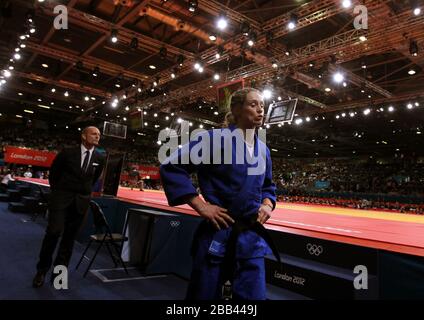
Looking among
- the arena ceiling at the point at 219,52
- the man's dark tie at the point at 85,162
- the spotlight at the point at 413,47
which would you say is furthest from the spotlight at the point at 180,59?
the man's dark tie at the point at 85,162

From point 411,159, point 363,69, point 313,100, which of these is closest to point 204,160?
point 363,69

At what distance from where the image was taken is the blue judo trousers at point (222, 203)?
52.4 inches

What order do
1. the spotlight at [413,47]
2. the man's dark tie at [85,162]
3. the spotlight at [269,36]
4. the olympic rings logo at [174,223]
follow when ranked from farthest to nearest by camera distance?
the spotlight at [269,36], the spotlight at [413,47], the olympic rings logo at [174,223], the man's dark tie at [85,162]

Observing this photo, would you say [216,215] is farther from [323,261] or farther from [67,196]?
[67,196]

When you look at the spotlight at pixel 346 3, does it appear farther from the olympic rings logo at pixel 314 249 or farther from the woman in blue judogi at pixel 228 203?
the woman in blue judogi at pixel 228 203

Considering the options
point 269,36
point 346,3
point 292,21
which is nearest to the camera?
point 346,3

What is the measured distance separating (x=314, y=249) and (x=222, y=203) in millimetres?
1757

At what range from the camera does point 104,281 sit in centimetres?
349

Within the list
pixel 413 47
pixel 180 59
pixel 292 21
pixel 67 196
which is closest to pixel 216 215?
pixel 67 196

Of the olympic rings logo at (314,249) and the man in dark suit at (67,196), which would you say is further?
the man in dark suit at (67,196)

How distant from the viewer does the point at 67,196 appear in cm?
323

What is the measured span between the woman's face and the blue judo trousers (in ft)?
0.31

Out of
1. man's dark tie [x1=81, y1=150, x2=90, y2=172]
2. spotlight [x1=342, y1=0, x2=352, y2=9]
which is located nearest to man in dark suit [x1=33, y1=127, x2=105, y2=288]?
man's dark tie [x1=81, y1=150, x2=90, y2=172]
